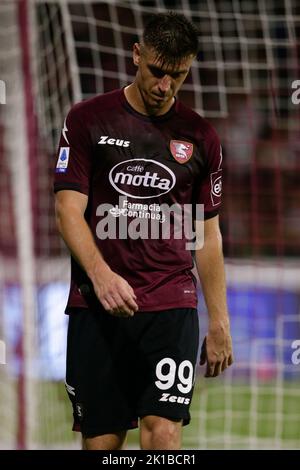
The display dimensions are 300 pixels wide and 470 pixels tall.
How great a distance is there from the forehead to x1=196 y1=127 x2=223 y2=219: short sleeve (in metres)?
0.34

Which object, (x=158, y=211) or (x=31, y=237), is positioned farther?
(x=31, y=237)

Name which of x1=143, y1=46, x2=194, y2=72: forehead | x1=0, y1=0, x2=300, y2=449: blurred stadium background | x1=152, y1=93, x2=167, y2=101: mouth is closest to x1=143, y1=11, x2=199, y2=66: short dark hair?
x1=143, y1=46, x2=194, y2=72: forehead

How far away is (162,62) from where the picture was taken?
3.78 m

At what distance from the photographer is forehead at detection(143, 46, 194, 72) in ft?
12.4

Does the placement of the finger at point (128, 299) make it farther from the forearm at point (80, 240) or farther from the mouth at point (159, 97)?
the mouth at point (159, 97)

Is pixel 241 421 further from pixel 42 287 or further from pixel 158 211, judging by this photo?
pixel 158 211

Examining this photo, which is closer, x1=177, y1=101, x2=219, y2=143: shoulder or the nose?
the nose

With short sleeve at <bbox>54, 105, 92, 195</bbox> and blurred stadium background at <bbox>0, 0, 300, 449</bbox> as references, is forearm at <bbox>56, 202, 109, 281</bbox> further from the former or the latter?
blurred stadium background at <bbox>0, 0, 300, 449</bbox>

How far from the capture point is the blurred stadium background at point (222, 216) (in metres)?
6.04

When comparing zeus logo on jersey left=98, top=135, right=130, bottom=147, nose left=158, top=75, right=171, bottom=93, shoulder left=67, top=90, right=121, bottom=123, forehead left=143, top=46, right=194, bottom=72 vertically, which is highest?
forehead left=143, top=46, right=194, bottom=72

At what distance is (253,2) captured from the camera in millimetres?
10570

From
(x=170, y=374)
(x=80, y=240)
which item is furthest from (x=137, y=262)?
(x=170, y=374)

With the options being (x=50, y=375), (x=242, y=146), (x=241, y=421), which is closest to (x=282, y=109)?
(x=242, y=146)

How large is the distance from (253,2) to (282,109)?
1.31m
